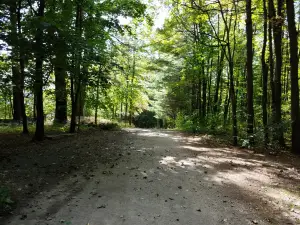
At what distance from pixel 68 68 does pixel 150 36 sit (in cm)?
1061

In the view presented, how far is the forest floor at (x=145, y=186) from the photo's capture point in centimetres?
418

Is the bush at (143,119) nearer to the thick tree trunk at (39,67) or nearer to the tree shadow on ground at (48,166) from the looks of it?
the tree shadow on ground at (48,166)

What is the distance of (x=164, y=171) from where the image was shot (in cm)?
673

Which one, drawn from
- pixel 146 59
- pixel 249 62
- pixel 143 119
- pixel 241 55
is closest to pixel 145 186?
pixel 249 62

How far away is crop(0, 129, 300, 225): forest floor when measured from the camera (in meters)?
4.18

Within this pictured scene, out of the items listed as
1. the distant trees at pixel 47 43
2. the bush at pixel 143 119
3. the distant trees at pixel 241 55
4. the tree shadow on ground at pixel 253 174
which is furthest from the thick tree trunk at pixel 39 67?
the bush at pixel 143 119

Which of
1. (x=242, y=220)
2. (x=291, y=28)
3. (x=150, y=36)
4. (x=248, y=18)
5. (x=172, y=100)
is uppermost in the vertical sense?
(x=150, y=36)

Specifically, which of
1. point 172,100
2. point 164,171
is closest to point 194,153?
point 164,171

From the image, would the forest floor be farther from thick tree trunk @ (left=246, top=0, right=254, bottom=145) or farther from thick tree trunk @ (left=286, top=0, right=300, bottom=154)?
thick tree trunk @ (left=246, top=0, right=254, bottom=145)

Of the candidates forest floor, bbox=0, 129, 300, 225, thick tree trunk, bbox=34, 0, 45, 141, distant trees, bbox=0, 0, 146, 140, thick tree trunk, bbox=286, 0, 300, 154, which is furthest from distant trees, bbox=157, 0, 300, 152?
thick tree trunk, bbox=34, 0, 45, 141

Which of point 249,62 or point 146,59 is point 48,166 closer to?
point 249,62

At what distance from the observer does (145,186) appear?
5566 mm

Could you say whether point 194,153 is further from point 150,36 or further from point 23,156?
point 150,36

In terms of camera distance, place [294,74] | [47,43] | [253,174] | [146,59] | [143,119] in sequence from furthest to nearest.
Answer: [143,119]
[146,59]
[294,74]
[47,43]
[253,174]
